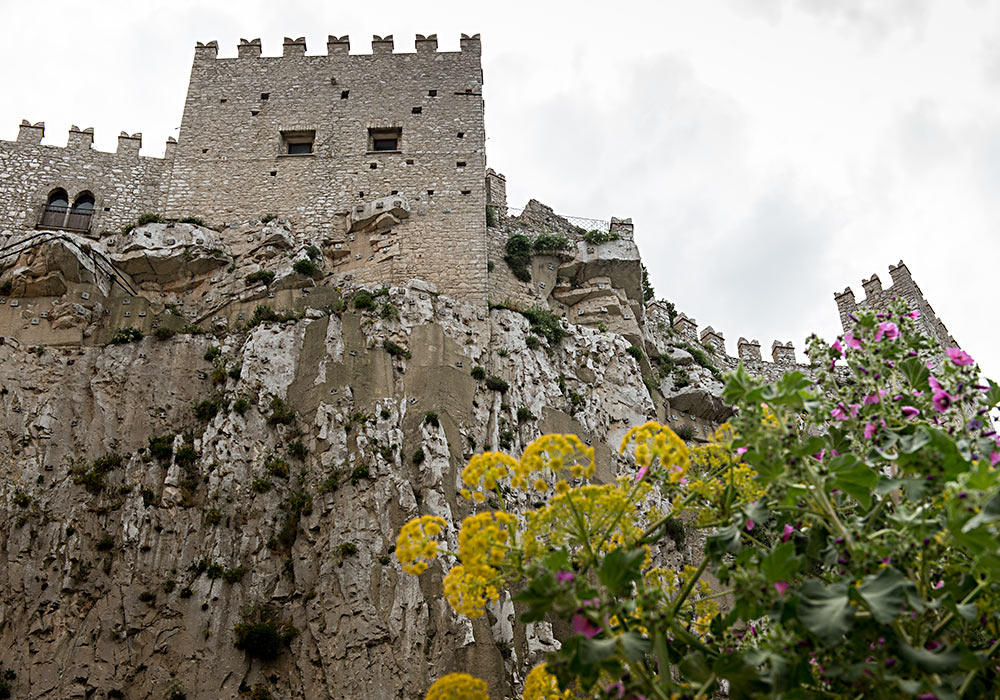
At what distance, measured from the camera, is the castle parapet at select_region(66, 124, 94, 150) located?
885 inches

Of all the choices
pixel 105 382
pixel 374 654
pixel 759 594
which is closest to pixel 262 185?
pixel 105 382

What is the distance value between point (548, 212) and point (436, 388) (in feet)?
31.4

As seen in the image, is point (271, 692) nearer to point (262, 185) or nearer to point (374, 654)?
point (374, 654)

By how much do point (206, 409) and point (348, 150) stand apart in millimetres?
9037

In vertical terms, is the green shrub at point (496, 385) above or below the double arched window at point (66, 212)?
below

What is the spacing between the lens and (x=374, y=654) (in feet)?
41.1

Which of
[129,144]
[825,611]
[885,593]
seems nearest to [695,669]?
[825,611]

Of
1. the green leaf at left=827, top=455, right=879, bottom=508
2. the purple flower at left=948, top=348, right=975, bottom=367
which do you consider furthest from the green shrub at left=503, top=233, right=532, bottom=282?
the green leaf at left=827, top=455, right=879, bottom=508

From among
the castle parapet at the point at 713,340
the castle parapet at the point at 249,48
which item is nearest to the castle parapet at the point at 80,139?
the castle parapet at the point at 249,48

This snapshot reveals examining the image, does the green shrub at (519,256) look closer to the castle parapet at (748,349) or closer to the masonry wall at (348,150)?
the masonry wall at (348,150)

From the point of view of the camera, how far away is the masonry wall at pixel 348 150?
1998cm

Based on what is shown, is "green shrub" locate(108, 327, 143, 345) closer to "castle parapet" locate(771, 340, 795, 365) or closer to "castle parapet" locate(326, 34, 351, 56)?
"castle parapet" locate(326, 34, 351, 56)

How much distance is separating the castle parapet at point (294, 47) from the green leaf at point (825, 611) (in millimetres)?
22949

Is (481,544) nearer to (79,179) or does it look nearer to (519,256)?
(519,256)
